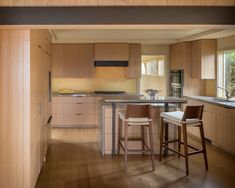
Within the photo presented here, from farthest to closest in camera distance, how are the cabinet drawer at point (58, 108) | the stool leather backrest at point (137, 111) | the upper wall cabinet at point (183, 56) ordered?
the cabinet drawer at point (58, 108), the upper wall cabinet at point (183, 56), the stool leather backrest at point (137, 111)

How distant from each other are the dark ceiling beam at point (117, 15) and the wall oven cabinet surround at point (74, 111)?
16.9ft

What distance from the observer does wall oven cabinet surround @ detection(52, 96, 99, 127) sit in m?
8.16

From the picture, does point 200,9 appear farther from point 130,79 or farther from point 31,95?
point 130,79

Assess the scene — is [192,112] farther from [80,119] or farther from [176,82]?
[80,119]

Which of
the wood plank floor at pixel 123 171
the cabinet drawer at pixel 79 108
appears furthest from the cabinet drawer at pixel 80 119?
the wood plank floor at pixel 123 171

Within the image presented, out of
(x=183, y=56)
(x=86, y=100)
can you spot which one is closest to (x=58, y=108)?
(x=86, y=100)

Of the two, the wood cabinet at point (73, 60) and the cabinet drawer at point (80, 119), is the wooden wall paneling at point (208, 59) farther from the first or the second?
the cabinet drawer at point (80, 119)

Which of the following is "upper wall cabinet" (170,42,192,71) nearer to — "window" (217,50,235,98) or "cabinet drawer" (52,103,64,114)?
"window" (217,50,235,98)

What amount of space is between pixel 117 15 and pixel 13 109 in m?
1.53

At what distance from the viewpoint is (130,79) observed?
898cm

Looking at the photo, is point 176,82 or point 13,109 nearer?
point 13,109

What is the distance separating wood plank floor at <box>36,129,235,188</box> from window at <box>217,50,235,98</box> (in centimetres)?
146

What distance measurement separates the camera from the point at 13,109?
3467mm

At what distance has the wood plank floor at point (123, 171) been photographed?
4121mm
